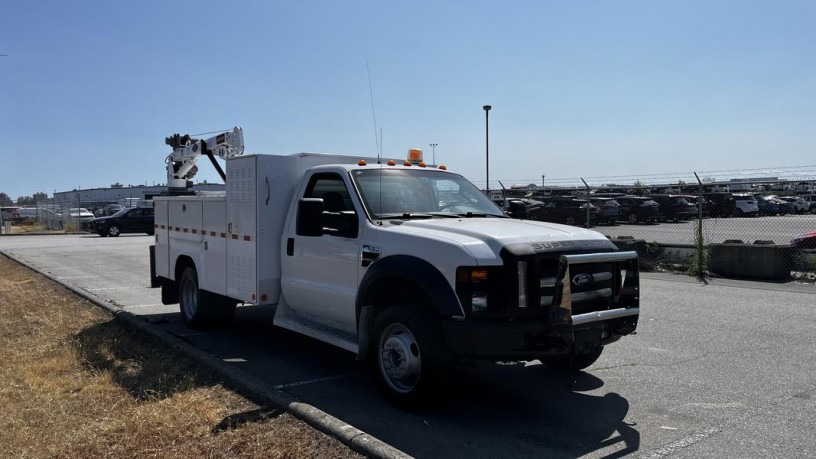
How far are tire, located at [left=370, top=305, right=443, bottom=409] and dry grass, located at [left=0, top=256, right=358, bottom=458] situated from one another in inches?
31.9

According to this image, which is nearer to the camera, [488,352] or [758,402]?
[488,352]

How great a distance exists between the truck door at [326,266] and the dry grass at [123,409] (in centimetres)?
110

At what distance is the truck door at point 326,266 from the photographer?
5.76m

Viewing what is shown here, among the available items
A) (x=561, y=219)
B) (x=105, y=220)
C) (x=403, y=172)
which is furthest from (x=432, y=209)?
(x=105, y=220)

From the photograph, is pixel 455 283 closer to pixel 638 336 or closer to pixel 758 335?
pixel 638 336

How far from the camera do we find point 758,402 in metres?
5.26

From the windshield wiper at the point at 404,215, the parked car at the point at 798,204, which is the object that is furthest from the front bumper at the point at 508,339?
the parked car at the point at 798,204

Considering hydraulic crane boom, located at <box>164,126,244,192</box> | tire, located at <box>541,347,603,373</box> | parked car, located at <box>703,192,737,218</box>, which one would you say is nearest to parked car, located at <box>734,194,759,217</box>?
parked car, located at <box>703,192,737,218</box>

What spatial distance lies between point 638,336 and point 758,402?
98.3 inches

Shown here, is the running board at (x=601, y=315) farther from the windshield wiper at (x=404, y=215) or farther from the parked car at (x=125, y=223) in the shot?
the parked car at (x=125, y=223)

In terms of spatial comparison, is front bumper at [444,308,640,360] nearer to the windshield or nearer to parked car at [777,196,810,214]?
the windshield

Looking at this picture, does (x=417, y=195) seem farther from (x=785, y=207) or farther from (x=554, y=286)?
(x=785, y=207)

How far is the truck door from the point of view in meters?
5.76

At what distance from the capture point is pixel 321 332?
608cm
